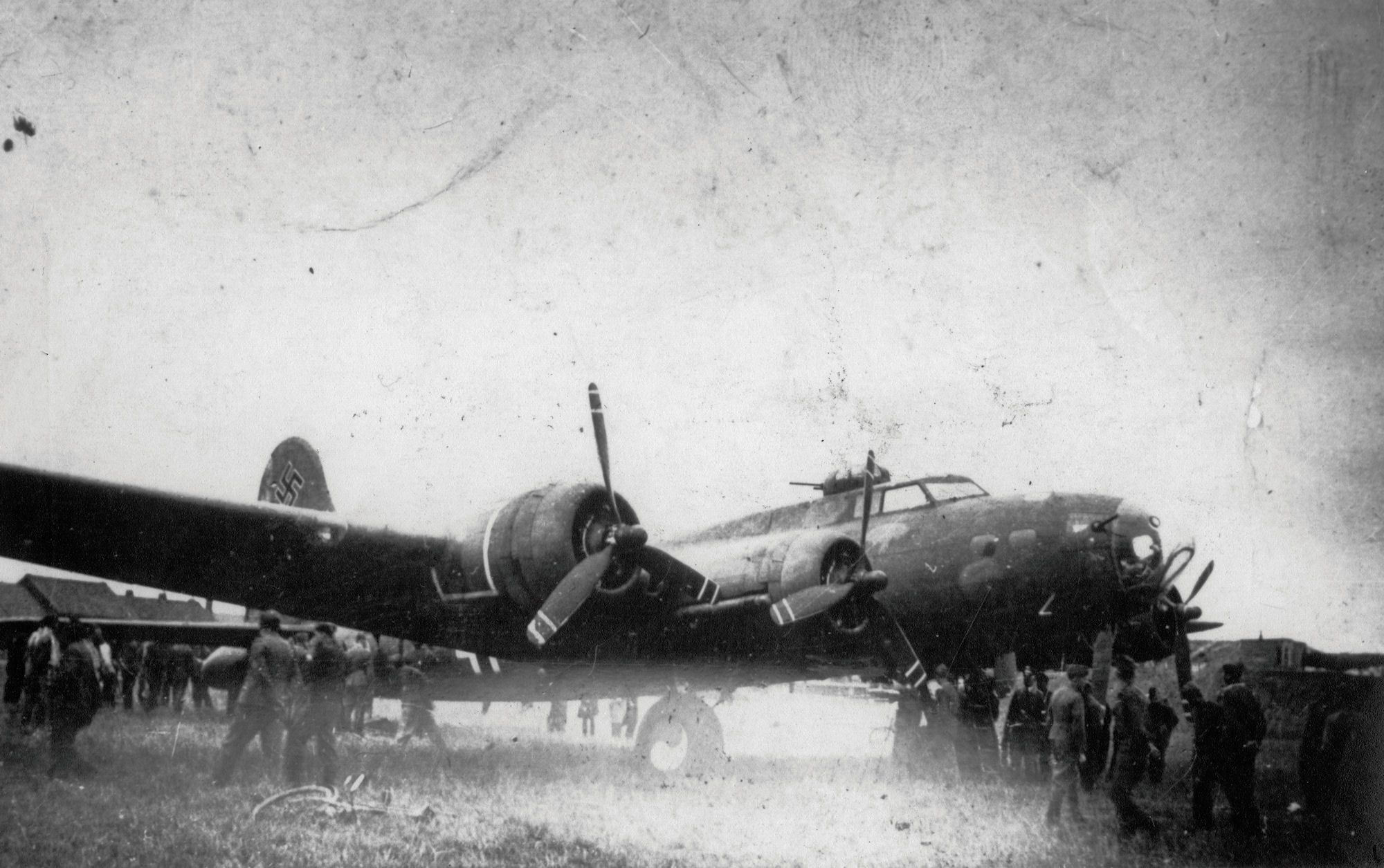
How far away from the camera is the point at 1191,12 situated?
7.73m

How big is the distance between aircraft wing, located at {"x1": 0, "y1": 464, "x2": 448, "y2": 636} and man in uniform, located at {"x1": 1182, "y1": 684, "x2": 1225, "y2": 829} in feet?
22.9

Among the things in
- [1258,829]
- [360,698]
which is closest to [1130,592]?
[1258,829]

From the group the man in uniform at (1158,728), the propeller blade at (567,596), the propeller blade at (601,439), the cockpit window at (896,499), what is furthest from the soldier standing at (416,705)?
the man in uniform at (1158,728)

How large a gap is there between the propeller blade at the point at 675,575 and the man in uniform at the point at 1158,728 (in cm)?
510

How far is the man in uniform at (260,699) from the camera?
9.12 metres

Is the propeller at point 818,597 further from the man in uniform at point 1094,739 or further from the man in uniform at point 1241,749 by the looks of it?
the man in uniform at point 1241,749

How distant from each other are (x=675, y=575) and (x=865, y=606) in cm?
189

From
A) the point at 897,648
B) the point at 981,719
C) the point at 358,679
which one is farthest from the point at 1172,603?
the point at 358,679

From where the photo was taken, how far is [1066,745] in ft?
28.2

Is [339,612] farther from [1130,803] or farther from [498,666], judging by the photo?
[1130,803]

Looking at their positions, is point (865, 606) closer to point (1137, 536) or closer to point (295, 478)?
point (1137, 536)

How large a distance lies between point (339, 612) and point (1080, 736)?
7.17 metres

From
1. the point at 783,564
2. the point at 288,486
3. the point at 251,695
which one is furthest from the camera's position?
the point at 288,486

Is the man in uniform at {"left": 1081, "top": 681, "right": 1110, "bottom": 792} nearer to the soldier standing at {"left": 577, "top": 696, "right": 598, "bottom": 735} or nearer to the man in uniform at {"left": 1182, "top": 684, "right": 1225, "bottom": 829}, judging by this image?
the man in uniform at {"left": 1182, "top": 684, "right": 1225, "bottom": 829}
